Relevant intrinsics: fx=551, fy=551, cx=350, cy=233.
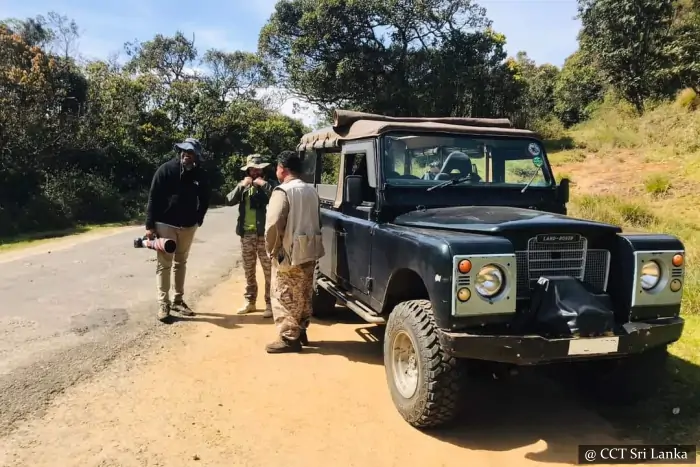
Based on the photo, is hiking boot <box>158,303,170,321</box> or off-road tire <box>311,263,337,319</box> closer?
hiking boot <box>158,303,170,321</box>

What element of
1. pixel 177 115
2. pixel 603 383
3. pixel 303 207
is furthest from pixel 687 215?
pixel 177 115

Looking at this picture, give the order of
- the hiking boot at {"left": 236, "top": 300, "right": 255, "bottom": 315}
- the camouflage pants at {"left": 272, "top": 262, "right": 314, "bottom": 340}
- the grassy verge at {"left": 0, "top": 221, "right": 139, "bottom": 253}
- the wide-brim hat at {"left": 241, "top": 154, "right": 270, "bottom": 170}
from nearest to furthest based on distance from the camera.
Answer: the camouflage pants at {"left": 272, "top": 262, "right": 314, "bottom": 340} < the wide-brim hat at {"left": 241, "top": 154, "right": 270, "bottom": 170} < the hiking boot at {"left": 236, "top": 300, "right": 255, "bottom": 315} < the grassy verge at {"left": 0, "top": 221, "right": 139, "bottom": 253}

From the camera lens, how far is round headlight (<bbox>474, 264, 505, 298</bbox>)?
3160 millimetres

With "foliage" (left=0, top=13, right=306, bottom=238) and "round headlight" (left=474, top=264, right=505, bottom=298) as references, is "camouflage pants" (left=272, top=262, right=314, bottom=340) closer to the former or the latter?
"round headlight" (left=474, top=264, right=505, bottom=298)

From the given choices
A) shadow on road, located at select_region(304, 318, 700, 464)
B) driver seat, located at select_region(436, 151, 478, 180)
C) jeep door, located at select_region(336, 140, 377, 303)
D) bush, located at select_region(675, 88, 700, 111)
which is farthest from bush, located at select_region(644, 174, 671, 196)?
jeep door, located at select_region(336, 140, 377, 303)

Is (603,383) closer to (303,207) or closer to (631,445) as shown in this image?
(631,445)

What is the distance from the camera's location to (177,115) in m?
25.8

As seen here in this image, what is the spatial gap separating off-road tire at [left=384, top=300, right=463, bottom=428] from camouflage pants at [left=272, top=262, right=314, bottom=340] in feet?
5.22

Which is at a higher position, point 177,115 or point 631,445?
point 177,115

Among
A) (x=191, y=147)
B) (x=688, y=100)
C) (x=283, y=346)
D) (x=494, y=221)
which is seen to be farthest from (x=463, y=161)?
(x=688, y=100)

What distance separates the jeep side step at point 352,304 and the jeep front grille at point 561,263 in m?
1.16

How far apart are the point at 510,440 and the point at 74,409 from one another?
9.64 ft

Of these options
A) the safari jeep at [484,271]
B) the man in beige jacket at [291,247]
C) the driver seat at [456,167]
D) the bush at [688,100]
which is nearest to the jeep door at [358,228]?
the safari jeep at [484,271]

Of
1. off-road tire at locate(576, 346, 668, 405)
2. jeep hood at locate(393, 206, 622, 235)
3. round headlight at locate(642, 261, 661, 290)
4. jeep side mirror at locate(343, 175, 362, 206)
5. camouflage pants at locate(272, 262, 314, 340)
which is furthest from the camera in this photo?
camouflage pants at locate(272, 262, 314, 340)
